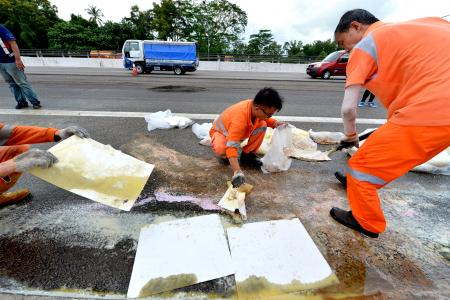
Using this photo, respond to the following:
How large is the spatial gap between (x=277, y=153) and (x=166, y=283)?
5.76 feet

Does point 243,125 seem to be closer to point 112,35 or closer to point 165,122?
point 165,122

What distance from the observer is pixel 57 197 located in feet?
7.23

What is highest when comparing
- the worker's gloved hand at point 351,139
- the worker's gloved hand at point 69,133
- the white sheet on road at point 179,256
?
the worker's gloved hand at point 351,139

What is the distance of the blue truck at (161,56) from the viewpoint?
16406 millimetres

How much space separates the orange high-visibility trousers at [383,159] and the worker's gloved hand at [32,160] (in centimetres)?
207

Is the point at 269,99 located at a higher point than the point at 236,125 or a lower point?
higher

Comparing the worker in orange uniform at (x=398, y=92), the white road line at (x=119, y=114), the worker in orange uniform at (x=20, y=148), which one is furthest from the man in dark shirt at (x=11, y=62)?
the worker in orange uniform at (x=398, y=92)

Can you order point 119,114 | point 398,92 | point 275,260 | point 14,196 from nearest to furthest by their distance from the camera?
point 398,92 → point 275,260 → point 14,196 → point 119,114

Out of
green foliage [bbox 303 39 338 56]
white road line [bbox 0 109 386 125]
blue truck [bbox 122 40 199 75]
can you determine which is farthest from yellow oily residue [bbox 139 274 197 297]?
green foliage [bbox 303 39 338 56]

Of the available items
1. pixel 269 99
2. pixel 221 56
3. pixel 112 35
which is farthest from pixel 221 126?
pixel 112 35

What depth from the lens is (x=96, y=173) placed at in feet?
6.49

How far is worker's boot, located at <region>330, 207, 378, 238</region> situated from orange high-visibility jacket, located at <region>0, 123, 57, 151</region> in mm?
2416

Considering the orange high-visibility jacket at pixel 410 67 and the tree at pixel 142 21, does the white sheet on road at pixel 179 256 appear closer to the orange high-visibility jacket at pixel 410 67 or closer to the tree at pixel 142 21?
the orange high-visibility jacket at pixel 410 67

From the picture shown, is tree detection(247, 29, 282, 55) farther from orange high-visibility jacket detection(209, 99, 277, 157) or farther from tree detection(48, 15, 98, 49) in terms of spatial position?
orange high-visibility jacket detection(209, 99, 277, 157)
